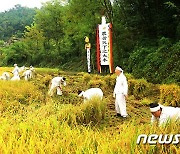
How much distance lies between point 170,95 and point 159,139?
17.0 ft

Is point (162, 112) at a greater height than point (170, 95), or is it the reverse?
point (162, 112)

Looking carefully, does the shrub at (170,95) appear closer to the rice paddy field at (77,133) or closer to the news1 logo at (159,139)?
the rice paddy field at (77,133)

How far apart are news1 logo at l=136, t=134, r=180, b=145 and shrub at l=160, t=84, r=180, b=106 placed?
15.7 ft

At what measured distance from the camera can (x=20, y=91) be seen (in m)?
9.52

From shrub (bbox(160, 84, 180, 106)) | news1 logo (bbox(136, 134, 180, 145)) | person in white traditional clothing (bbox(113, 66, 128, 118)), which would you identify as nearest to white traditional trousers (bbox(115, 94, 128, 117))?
person in white traditional clothing (bbox(113, 66, 128, 118))

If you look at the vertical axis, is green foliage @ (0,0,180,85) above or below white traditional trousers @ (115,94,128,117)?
above

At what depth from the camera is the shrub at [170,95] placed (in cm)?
824

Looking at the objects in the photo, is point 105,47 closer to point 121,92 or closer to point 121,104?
point 121,92

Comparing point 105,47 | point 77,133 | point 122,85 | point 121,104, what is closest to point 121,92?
point 122,85

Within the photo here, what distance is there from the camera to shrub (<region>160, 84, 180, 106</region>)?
8.24m

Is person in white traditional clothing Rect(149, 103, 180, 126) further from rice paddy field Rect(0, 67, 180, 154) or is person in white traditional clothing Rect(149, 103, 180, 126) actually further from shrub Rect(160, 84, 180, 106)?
shrub Rect(160, 84, 180, 106)

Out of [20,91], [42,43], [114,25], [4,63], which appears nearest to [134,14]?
[114,25]

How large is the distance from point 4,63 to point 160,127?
3936cm

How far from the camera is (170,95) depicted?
8508mm
